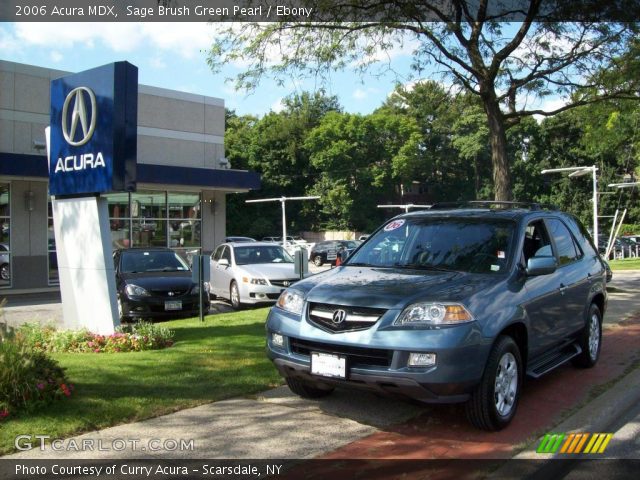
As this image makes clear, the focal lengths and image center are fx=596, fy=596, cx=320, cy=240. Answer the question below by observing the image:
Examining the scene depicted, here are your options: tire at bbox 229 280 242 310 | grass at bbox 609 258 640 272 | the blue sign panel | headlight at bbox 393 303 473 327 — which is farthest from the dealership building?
grass at bbox 609 258 640 272

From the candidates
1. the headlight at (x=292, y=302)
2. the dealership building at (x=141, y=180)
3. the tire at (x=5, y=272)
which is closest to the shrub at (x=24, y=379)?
the headlight at (x=292, y=302)

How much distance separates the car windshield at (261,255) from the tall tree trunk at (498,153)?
5.47m

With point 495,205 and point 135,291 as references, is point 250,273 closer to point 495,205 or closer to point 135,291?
point 135,291

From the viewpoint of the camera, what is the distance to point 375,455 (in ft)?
14.3

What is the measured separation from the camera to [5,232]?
712 inches

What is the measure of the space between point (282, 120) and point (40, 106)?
48857mm

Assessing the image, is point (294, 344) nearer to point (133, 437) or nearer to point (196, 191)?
point (133, 437)

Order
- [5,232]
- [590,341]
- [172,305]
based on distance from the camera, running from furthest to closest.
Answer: [5,232], [172,305], [590,341]

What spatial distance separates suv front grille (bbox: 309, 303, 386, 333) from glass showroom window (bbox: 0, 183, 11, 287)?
1608cm

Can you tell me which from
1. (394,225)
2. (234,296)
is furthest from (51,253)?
(394,225)

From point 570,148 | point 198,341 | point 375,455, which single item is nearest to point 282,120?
point 570,148

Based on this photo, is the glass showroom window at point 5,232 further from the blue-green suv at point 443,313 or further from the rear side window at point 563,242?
the rear side window at point 563,242

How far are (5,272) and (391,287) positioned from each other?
16.5 m

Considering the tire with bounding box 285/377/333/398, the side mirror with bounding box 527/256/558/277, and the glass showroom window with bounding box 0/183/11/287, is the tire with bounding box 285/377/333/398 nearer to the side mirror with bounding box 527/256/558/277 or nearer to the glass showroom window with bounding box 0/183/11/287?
the side mirror with bounding box 527/256/558/277
